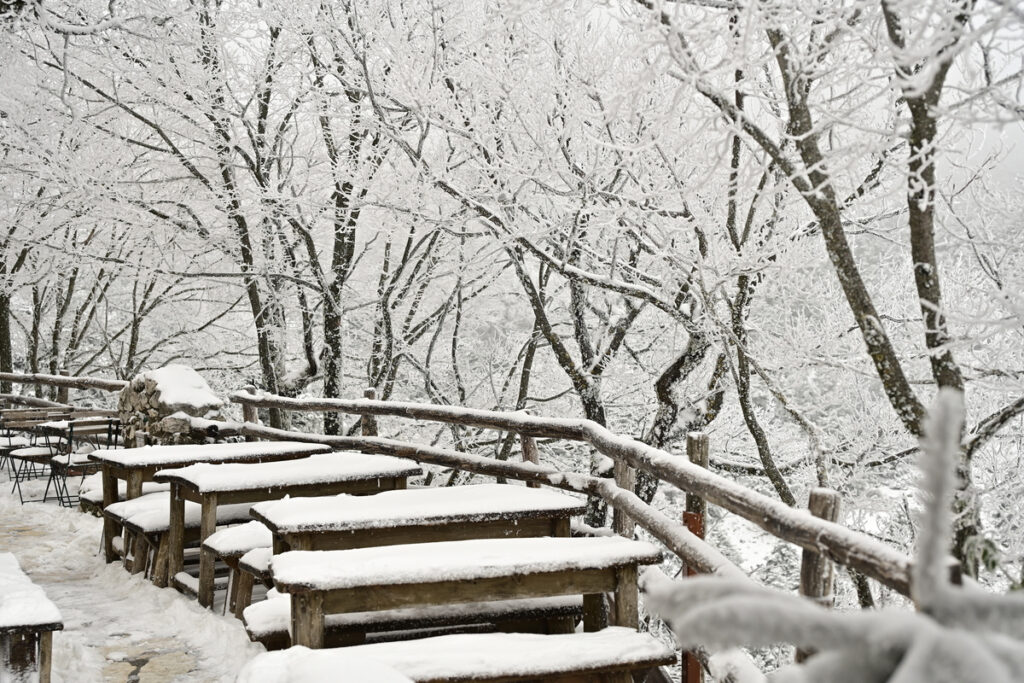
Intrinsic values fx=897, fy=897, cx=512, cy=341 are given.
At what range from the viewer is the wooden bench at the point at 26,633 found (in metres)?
3.53

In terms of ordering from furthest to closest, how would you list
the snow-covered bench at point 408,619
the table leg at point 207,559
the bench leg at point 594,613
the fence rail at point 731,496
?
the table leg at point 207,559 < the bench leg at point 594,613 < the snow-covered bench at point 408,619 < the fence rail at point 731,496

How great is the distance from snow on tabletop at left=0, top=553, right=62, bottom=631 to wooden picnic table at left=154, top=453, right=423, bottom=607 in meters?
1.79

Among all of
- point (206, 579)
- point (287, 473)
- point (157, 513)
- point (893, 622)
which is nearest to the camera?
point (893, 622)

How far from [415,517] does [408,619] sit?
50 cm

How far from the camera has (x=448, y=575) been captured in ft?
12.4

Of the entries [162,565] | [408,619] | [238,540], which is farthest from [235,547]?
[408,619]

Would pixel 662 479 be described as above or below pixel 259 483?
above

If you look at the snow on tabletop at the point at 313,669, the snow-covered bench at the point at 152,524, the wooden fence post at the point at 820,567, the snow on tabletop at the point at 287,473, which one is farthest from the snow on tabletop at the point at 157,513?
the wooden fence post at the point at 820,567

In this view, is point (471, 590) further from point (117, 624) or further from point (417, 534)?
point (117, 624)

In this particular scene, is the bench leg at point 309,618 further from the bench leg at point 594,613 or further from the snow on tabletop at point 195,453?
the snow on tabletop at point 195,453

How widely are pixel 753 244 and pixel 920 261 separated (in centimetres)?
452

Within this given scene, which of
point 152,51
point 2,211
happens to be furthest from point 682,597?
point 2,211

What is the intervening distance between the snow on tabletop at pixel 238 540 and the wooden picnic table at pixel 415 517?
37.9 inches

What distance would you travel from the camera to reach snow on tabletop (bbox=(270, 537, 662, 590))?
12.1 ft
